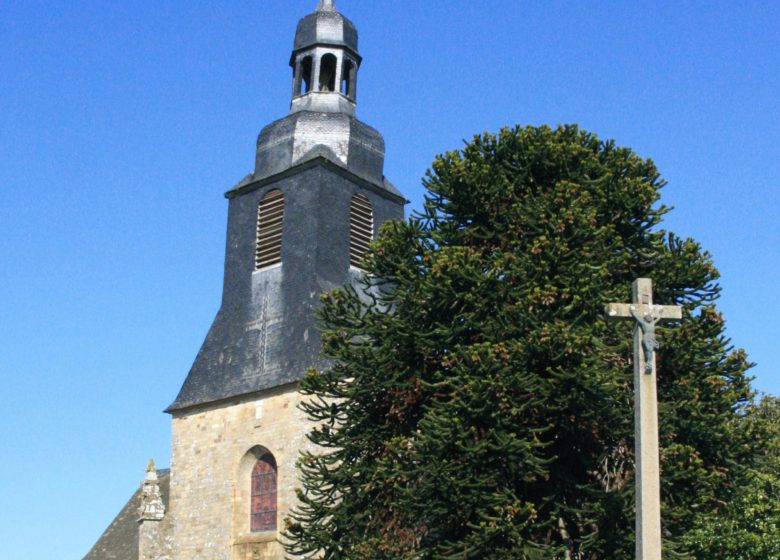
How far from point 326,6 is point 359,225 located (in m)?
6.03

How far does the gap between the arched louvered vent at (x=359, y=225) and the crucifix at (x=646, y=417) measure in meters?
16.8

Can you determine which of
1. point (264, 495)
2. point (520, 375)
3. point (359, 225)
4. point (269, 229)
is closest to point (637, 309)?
point (520, 375)

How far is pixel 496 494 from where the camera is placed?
1522 centimetres

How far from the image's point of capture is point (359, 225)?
28.5m

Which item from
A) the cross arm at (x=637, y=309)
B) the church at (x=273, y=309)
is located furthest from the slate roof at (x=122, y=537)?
the cross arm at (x=637, y=309)

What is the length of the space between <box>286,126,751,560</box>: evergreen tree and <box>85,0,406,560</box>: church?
7329mm

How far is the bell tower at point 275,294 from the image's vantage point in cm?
2586

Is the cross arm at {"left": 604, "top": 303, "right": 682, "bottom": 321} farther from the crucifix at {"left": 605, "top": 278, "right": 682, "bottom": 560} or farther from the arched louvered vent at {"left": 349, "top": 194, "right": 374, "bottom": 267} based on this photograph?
the arched louvered vent at {"left": 349, "top": 194, "right": 374, "bottom": 267}

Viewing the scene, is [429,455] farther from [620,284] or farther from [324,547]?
[620,284]

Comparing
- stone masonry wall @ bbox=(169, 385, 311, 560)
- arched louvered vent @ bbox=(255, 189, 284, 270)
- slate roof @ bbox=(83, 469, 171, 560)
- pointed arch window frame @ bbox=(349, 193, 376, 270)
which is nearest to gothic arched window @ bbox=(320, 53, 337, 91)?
pointed arch window frame @ bbox=(349, 193, 376, 270)

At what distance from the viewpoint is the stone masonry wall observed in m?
25.2

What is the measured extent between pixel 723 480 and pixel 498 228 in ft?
16.0

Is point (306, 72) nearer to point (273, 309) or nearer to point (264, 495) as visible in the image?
point (273, 309)

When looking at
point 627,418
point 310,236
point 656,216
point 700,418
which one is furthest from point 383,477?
point 310,236
